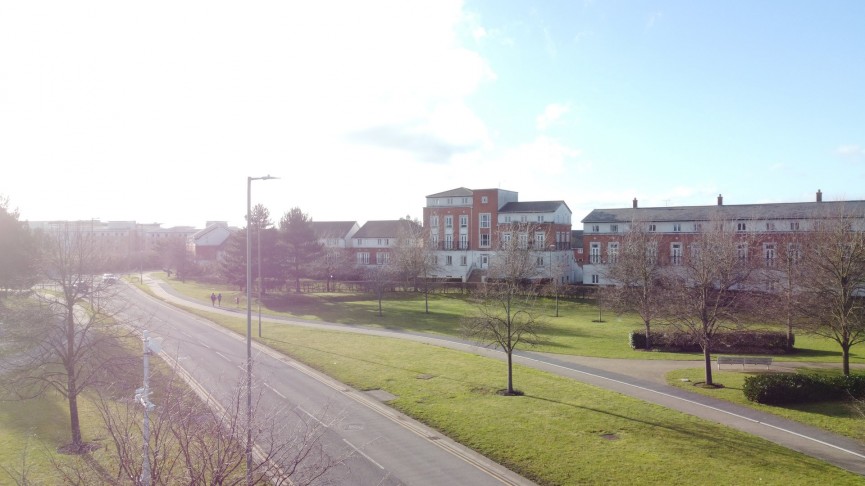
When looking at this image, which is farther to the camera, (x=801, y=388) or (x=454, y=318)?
(x=454, y=318)

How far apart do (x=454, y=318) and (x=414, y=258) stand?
17.7 meters

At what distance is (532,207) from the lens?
243ft

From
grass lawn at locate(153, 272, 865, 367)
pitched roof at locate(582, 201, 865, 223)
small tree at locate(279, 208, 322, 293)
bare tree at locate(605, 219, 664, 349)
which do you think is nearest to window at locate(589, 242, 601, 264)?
pitched roof at locate(582, 201, 865, 223)

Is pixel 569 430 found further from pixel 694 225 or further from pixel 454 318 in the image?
pixel 694 225

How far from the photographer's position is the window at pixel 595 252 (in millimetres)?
70812

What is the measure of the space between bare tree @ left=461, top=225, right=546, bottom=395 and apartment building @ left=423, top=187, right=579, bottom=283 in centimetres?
344

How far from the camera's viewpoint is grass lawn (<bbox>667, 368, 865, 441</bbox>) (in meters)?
19.9

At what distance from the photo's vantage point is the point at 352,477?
1559 cm

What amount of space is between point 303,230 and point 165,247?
140 ft

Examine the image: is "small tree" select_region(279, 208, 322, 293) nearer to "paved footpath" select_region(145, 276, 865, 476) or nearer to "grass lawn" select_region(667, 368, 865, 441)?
"paved footpath" select_region(145, 276, 865, 476)

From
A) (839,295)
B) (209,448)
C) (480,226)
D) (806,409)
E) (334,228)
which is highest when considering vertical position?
(334,228)

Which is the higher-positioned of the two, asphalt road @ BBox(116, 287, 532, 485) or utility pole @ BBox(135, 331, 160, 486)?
utility pole @ BBox(135, 331, 160, 486)

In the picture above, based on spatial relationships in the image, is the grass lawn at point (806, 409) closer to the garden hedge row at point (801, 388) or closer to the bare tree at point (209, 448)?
the garden hedge row at point (801, 388)

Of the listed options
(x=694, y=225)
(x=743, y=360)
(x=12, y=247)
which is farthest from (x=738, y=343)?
(x=12, y=247)
